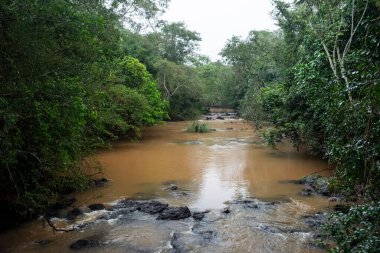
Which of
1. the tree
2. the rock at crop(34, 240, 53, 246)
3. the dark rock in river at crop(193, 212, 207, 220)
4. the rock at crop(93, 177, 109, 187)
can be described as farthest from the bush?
the tree

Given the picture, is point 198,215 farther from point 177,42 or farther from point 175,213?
point 177,42

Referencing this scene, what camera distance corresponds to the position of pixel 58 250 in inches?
309

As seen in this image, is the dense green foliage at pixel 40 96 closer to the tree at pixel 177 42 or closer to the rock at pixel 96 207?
the rock at pixel 96 207

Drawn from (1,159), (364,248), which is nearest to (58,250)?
(1,159)

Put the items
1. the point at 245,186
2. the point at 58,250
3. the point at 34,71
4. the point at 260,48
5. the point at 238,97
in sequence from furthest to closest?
the point at 238,97, the point at 260,48, the point at 245,186, the point at 58,250, the point at 34,71

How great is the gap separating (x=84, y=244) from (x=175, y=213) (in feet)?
9.09

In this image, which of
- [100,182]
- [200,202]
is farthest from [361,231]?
[100,182]

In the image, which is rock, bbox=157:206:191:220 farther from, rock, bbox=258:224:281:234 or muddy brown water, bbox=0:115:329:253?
rock, bbox=258:224:281:234

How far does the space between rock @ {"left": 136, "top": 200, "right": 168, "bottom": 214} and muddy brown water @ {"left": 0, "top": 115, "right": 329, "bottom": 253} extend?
11.1 inches

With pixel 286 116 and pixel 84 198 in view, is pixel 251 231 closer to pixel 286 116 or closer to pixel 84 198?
pixel 84 198

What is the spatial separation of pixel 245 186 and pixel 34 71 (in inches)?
364

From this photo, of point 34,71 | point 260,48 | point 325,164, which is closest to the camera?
point 34,71

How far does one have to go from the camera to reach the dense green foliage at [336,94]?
14.2ft

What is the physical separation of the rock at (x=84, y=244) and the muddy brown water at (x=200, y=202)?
0.14 meters
